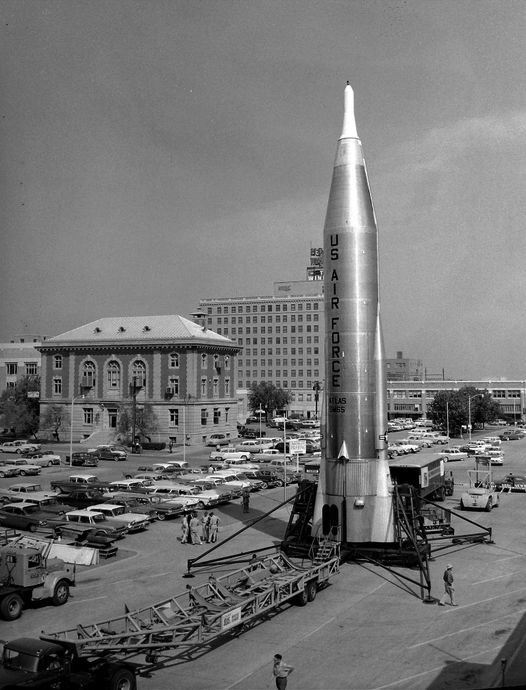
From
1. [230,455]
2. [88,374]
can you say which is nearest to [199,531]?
[230,455]

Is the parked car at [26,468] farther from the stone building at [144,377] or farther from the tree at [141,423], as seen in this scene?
the stone building at [144,377]

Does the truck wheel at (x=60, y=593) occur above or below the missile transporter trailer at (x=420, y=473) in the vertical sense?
below

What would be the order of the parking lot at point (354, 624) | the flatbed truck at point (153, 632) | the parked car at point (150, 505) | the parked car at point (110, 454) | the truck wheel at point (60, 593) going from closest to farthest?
1. the flatbed truck at point (153, 632)
2. the parking lot at point (354, 624)
3. the truck wheel at point (60, 593)
4. the parked car at point (150, 505)
5. the parked car at point (110, 454)

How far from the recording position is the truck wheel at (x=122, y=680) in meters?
15.1

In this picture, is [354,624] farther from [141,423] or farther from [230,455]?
[141,423]

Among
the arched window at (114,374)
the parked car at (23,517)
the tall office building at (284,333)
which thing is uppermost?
the tall office building at (284,333)

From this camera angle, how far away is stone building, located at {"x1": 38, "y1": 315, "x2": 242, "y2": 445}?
8856 centimetres

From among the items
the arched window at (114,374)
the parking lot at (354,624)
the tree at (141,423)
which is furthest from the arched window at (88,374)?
the parking lot at (354,624)

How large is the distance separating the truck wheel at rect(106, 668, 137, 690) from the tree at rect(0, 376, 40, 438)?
82.3m

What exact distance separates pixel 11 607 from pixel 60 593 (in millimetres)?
1909

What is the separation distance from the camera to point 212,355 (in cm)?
9250

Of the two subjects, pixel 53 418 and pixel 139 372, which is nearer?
pixel 139 372

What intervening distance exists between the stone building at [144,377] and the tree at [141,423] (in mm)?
600

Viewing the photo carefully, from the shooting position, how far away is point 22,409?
94.1 meters
